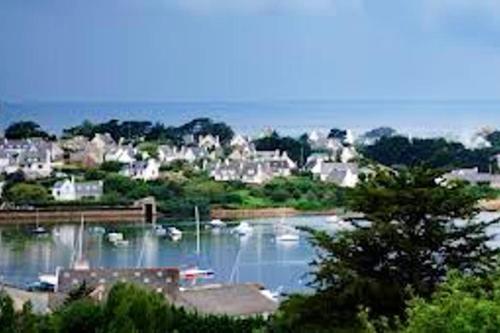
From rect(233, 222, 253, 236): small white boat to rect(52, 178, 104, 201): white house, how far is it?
5574mm

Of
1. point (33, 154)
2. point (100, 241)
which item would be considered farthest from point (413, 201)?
point (33, 154)

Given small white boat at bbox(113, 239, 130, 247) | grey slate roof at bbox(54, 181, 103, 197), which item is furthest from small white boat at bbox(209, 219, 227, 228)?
grey slate roof at bbox(54, 181, 103, 197)

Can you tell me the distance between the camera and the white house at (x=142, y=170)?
35.8 m

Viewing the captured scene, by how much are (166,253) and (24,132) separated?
2225 centimetres

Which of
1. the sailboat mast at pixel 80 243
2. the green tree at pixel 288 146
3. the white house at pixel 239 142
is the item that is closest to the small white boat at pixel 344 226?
the sailboat mast at pixel 80 243

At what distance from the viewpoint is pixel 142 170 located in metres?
36.2

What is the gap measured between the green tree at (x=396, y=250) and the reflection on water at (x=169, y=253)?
10.5m

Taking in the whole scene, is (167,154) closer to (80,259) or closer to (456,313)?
(80,259)

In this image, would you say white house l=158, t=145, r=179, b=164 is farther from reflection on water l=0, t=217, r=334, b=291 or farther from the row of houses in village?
reflection on water l=0, t=217, r=334, b=291

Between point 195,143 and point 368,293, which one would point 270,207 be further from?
point 368,293

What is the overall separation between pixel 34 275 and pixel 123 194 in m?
13.1

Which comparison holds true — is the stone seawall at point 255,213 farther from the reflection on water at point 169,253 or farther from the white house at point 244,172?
the white house at point 244,172

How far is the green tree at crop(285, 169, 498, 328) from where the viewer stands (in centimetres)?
689

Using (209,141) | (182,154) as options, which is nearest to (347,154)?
(209,141)
